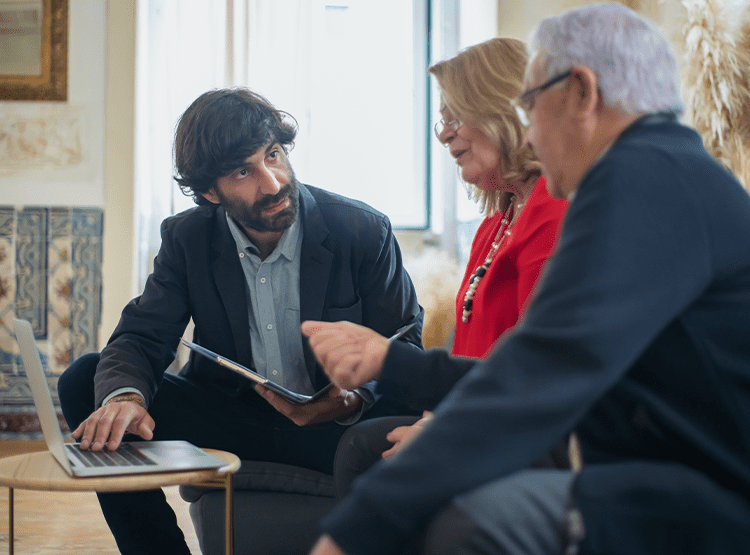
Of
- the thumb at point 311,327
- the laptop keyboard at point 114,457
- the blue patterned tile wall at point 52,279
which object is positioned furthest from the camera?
the blue patterned tile wall at point 52,279

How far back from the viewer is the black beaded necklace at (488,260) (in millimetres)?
1481

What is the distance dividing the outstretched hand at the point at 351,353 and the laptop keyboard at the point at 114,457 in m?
0.40

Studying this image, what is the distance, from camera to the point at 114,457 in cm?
126

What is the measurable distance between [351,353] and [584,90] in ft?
1.50

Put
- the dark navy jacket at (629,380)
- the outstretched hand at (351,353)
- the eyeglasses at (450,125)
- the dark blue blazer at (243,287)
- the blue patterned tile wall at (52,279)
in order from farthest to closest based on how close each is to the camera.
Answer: the blue patterned tile wall at (52,279)
the dark blue blazer at (243,287)
the eyeglasses at (450,125)
the outstretched hand at (351,353)
the dark navy jacket at (629,380)

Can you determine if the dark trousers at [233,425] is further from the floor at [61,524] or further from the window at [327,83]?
the window at [327,83]

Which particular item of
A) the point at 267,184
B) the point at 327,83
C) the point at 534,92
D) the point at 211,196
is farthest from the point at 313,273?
the point at 327,83

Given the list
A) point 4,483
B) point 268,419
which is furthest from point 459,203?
point 4,483

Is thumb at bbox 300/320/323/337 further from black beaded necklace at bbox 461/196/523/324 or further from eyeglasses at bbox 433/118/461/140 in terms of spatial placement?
eyeglasses at bbox 433/118/461/140

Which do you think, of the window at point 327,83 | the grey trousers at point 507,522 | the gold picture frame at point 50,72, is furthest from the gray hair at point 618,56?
the gold picture frame at point 50,72

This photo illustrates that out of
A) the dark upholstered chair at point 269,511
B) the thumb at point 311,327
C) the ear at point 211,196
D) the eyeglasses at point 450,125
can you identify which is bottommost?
the dark upholstered chair at point 269,511

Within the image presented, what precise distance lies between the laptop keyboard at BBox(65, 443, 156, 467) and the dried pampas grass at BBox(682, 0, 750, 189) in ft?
4.97

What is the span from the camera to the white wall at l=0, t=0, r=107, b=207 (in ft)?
11.9

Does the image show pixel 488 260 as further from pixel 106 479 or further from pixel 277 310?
pixel 106 479
